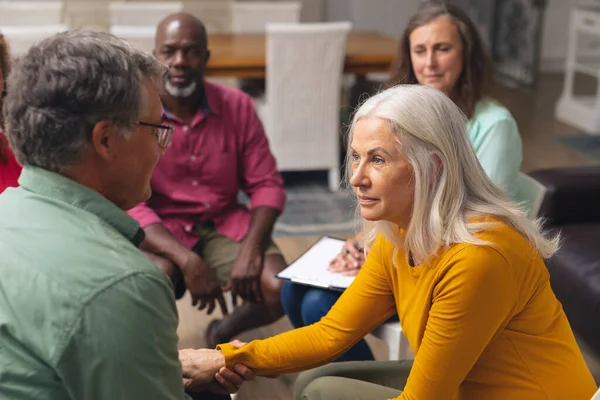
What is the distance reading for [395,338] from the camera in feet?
6.63

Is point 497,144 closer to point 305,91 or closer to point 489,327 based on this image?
point 489,327

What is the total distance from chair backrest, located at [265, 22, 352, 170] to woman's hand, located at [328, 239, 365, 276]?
2137 millimetres

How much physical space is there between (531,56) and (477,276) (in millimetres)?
5800

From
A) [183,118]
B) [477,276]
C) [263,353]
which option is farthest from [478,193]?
[183,118]

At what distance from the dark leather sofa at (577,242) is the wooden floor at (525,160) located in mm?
307

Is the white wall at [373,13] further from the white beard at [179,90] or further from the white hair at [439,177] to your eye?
the white hair at [439,177]

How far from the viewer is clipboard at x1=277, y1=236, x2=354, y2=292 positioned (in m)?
2.13

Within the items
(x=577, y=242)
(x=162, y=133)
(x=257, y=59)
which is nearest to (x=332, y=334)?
(x=162, y=133)

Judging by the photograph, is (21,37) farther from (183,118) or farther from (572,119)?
(572,119)

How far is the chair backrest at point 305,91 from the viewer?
4.20m

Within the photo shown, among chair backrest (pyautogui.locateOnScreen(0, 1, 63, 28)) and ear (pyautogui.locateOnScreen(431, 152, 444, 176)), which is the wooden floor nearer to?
ear (pyautogui.locateOnScreen(431, 152, 444, 176))

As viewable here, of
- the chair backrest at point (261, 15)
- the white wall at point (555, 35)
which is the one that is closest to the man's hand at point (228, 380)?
the chair backrest at point (261, 15)

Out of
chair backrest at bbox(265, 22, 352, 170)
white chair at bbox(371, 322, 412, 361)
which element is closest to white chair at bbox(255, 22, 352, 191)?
chair backrest at bbox(265, 22, 352, 170)

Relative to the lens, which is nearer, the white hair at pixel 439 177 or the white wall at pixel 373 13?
A: the white hair at pixel 439 177
